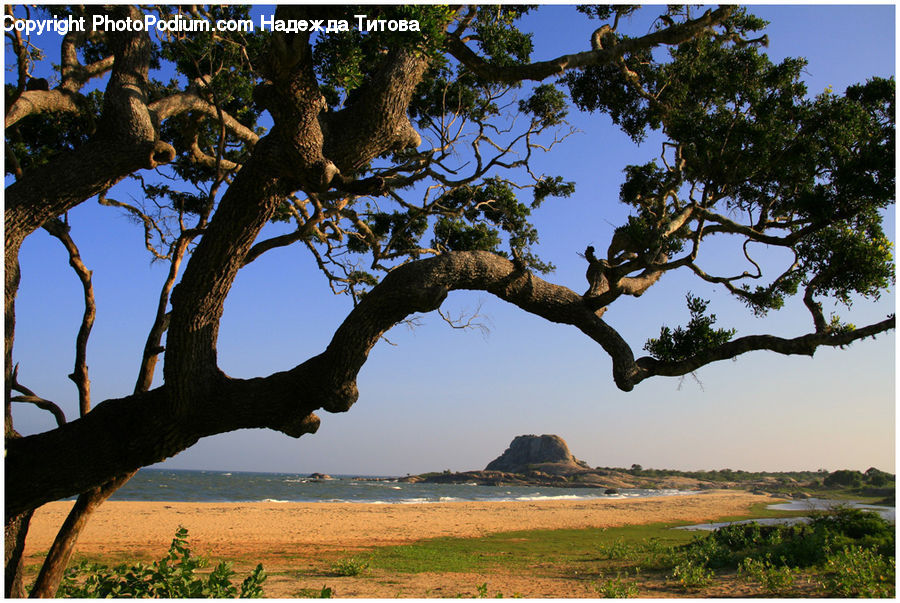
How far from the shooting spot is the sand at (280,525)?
14.4 m

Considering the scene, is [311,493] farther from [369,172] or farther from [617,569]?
[369,172]

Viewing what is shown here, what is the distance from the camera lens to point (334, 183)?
14.0 feet

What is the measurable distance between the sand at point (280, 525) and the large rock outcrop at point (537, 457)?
70.6m

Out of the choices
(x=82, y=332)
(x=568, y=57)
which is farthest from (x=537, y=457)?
(x=568, y=57)

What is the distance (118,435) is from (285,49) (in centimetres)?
322

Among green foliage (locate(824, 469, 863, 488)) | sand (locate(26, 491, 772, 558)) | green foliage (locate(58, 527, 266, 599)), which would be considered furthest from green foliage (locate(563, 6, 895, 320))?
green foliage (locate(824, 469, 863, 488))

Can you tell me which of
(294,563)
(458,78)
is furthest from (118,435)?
(294,563)

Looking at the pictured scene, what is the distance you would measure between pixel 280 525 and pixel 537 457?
9038 centimetres

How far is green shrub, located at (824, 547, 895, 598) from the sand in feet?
34.5

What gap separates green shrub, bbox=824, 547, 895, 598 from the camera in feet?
19.4

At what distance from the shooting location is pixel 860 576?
632 cm

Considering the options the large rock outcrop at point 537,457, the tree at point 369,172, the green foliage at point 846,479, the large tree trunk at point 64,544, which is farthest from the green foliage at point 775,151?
the large rock outcrop at point 537,457

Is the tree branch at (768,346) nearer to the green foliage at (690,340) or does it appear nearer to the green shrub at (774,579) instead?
the green foliage at (690,340)

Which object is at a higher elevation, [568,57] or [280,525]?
[568,57]
